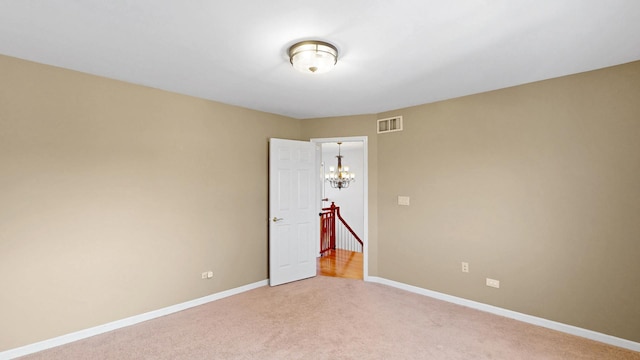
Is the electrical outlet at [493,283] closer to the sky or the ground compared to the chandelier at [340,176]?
closer to the ground

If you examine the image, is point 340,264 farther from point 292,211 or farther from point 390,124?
point 390,124

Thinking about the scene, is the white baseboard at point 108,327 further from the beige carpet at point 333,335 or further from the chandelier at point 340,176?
the chandelier at point 340,176

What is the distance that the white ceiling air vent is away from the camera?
13.8ft

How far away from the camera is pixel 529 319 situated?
3062 millimetres

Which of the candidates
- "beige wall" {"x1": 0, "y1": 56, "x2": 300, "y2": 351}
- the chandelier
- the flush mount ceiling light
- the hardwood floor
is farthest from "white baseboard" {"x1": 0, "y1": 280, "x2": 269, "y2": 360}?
the chandelier

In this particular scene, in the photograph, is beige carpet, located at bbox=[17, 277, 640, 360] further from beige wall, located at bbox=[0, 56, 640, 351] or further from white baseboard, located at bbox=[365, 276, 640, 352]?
beige wall, located at bbox=[0, 56, 640, 351]

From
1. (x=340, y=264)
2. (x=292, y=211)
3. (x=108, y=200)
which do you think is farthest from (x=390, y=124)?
(x=108, y=200)

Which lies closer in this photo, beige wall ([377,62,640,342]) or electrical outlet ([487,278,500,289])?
beige wall ([377,62,640,342])

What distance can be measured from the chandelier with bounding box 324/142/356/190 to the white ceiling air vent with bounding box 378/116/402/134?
14.0 feet

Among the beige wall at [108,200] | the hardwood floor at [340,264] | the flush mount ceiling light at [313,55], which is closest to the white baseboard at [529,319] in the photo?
the hardwood floor at [340,264]

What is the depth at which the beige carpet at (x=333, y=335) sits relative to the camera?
2516 mm

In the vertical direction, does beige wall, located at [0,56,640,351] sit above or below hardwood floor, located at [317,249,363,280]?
above

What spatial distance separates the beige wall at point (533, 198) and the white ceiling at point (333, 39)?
1.23ft

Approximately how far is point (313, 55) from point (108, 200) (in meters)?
2.50
